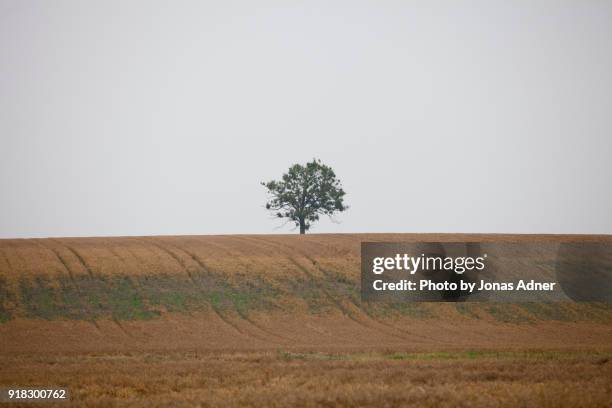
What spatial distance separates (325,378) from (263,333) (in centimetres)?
2129

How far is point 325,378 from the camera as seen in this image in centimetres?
2691

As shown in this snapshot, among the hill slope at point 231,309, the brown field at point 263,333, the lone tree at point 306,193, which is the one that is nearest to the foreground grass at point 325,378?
the brown field at point 263,333

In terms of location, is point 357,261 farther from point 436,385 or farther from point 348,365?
point 436,385

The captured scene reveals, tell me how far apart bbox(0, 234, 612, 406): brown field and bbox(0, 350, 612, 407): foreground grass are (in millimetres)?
80

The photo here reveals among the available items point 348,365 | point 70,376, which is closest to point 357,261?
point 348,365

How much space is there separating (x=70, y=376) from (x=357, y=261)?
3953 cm

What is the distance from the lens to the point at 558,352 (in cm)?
3778

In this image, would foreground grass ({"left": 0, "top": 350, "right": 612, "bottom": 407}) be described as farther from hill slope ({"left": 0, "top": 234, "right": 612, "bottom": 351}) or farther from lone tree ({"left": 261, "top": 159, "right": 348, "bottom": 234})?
lone tree ({"left": 261, "top": 159, "right": 348, "bottom": 234})

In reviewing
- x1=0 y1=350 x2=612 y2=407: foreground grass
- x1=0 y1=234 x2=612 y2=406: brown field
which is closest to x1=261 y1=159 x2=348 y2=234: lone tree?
x1=0 y1=234 x2=612 y2=406: brown field

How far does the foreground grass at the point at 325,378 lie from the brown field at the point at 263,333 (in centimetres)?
8

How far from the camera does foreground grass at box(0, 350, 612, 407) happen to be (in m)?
22.6

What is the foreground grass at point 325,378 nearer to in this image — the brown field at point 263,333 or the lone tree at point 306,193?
the brown field at point 263,333

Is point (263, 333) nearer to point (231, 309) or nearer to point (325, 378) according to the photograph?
point (231, 309)

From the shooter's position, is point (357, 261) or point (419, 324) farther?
point (357, 261)
